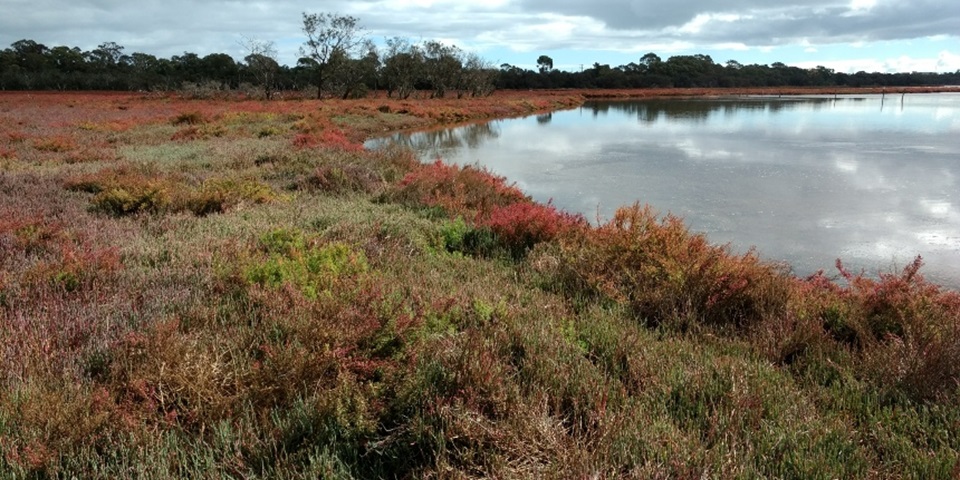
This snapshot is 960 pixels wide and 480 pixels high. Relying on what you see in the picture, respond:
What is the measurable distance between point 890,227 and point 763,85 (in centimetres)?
13623

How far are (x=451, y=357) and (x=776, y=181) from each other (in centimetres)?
1455

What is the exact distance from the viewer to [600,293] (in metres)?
6.27

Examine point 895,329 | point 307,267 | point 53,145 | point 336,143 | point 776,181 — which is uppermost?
point 53,145

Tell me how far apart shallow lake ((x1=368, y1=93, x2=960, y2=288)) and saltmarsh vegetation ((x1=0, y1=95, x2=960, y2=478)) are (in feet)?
7.10

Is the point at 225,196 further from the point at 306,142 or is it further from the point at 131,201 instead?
the point at 306,142

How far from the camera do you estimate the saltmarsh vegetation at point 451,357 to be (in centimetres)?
314

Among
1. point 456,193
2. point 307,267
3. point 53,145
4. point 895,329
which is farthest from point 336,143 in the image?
point 895,329

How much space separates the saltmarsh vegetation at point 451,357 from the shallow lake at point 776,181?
2163 millimetres

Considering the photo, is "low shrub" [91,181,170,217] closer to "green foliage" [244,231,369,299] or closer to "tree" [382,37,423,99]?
"green foliage" [244,231,369,299]

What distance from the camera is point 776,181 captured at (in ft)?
51.4

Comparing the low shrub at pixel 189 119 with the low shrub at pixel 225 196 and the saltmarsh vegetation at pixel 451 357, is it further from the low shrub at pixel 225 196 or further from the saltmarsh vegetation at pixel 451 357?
the saltmarsh vegetation at pixel 451 357

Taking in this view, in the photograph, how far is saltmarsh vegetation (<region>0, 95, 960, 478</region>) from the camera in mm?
3139

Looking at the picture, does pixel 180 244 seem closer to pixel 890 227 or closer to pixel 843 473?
pixel 843 473

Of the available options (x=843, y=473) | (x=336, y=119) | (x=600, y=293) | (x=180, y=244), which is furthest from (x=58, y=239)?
(x=336, y=119)
